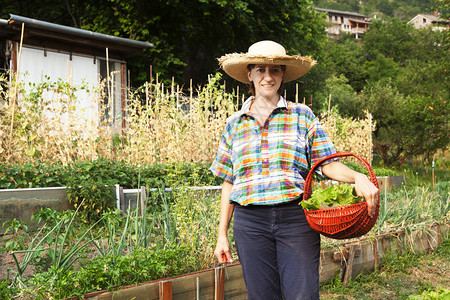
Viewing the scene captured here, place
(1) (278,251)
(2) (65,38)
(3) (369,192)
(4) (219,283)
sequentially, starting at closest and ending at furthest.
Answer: (3) (369,192) < (1) (278,251) < (4) (219,283) < (2) (65,38)

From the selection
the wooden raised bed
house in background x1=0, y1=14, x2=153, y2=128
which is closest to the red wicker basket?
the wooden raised bed

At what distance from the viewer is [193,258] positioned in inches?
134

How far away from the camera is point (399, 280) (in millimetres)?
4594

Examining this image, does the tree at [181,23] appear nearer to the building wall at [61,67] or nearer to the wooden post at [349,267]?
the building wall at [61,67]

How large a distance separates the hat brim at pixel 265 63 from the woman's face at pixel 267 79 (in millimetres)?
41

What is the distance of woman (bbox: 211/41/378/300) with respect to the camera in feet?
7.11

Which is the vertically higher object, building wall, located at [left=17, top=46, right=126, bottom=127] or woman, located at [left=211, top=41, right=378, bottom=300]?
building wall, located at [left=17, top=46, right=126, bottom=127]

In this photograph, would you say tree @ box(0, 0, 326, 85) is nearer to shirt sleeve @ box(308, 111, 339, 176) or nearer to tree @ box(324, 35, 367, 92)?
shirt sleeve @ box(308, 111, 339, 176)

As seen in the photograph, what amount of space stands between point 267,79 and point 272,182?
54 cm

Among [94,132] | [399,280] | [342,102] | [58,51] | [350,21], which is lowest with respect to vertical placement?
Answer: [399,280]

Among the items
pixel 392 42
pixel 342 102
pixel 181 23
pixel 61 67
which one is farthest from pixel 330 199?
pixel 392 42

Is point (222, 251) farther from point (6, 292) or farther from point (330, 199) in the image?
point (6, 292)

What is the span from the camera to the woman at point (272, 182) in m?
2.17

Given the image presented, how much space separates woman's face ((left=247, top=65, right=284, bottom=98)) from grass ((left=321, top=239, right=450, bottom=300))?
7.68 feet
